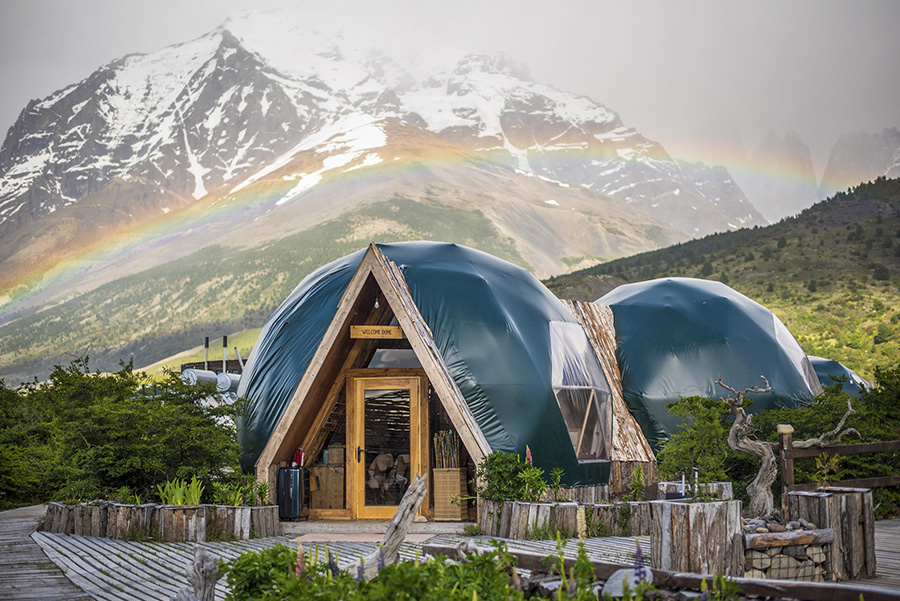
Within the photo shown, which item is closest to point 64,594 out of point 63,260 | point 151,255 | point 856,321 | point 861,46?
point 856,321

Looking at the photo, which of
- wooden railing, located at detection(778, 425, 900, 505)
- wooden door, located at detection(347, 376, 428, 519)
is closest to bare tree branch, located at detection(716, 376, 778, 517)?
wooden railing, located at detection(778, 425, 900, 505)

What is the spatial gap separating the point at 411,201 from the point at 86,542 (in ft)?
383

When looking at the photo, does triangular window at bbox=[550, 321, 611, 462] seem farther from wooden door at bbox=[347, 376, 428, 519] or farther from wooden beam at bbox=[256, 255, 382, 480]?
wooden beam at bbox=[256, 255, 382, 480]

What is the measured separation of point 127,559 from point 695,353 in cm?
1125

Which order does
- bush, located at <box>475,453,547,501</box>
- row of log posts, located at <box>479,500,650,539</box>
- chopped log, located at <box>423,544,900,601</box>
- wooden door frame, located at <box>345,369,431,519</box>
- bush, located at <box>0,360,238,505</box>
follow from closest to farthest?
chopped log, located at <box>423,544,900,601</box> → row of log posts, located at <box>479,500,650,539</box> → bush, located at <box>475,453,547,501</box> → bush, located at <box>0,360,238,505</box> → wooden door frame, located at <box>345,369,431,519</box>

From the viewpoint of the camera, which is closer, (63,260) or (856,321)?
(856,321)

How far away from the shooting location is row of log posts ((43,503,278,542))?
969 centimetres

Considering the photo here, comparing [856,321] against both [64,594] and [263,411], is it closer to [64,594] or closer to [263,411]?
[263,411]

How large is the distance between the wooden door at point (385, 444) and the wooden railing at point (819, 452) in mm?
4958

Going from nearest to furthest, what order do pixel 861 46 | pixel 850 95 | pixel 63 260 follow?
1. pixel 861 46
2. pixel 850 95
3. pixel 63 260

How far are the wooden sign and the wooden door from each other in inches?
36.1

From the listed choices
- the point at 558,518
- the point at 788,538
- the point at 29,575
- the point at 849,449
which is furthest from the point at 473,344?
the point at 29,575

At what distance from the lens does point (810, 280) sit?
36188 millimetres

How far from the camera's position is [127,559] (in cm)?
811
